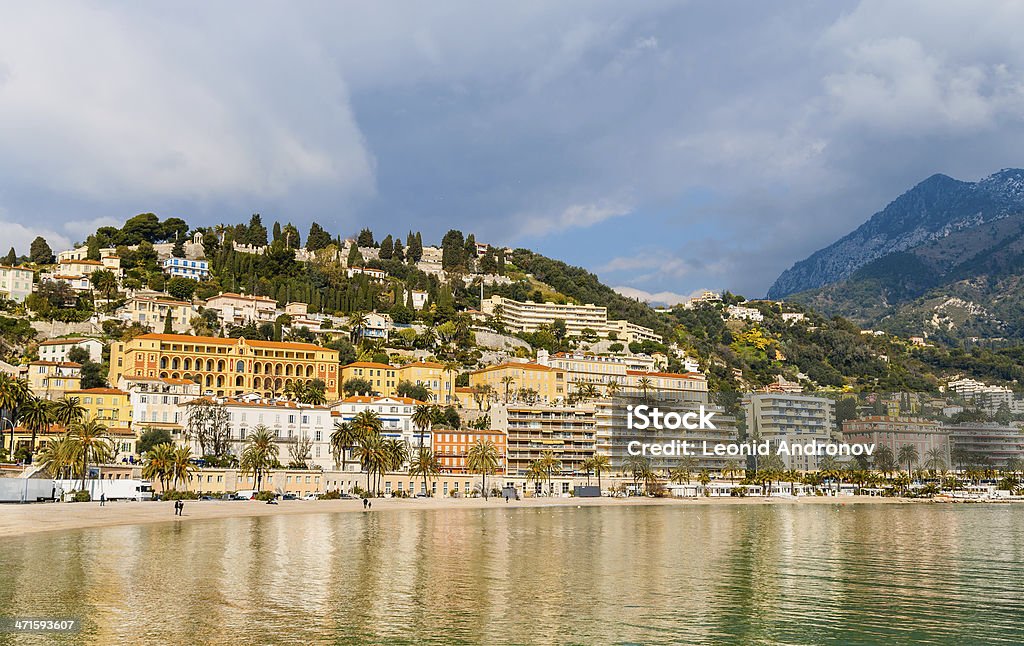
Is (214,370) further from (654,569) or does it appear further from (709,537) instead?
(654,569)

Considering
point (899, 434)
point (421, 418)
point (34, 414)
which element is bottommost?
point (899, 434)

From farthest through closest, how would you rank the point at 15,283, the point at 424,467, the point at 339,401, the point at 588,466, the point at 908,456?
the point at 908,456, the point at 15,283, the point at 588,466, the point at 339,401, the point at 424,467

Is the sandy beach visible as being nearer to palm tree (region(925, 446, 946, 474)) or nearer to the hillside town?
the hillside town

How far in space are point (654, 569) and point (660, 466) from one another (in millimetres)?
108187

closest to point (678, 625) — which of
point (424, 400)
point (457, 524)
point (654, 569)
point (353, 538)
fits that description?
point (654, 569)

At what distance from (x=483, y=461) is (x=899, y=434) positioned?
106 meters

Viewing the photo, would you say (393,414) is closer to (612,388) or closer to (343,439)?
(343,439)

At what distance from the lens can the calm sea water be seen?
28219 millimetres

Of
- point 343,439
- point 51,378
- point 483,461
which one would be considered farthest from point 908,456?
point 51,378

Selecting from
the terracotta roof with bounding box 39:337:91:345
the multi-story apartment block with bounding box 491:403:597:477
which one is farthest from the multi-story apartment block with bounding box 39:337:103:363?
the multi-story apartment block with bounding box 491:403:597:477

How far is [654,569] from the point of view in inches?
1745

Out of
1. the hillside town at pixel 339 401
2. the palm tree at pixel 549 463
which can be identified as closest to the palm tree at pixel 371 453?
the hillside town at pixel 339 401

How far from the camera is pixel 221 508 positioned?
85062mm

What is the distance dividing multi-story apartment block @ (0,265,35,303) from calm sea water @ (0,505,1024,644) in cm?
11370
